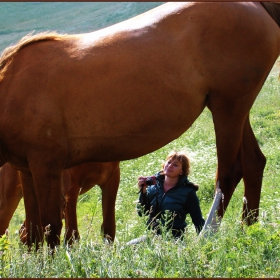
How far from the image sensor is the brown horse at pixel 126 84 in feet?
15.9

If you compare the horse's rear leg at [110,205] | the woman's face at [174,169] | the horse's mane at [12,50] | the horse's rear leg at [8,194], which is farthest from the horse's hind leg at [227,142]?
the horse's rear leg at [8,194]

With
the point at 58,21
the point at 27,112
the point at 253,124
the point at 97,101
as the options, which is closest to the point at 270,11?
the point at 97,101

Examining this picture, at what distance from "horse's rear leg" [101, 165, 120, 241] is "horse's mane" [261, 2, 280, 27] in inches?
95.7

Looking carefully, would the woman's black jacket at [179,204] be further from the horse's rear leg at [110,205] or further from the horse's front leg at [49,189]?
the horse's front leg at [49,189]

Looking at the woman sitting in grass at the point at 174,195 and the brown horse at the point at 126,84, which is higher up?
the brown horse at the point at 126,84

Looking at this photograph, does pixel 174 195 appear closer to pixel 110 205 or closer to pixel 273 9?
pixel 110 205

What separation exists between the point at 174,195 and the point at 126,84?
1.49 m

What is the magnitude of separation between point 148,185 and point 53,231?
150 cm

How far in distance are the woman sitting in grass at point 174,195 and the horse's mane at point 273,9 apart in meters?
1.64

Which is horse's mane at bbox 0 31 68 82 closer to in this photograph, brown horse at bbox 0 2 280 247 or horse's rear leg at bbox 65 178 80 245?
brown horse at bbox 0 2 280 247

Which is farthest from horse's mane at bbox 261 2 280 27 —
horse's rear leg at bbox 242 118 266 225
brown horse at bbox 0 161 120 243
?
brown horse at bbox 0 161 120 243

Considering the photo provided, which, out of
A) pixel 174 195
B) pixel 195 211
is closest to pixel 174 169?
pixel 174 195

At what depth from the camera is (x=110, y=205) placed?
21.3ft

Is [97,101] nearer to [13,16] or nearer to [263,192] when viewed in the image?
[263,192]
